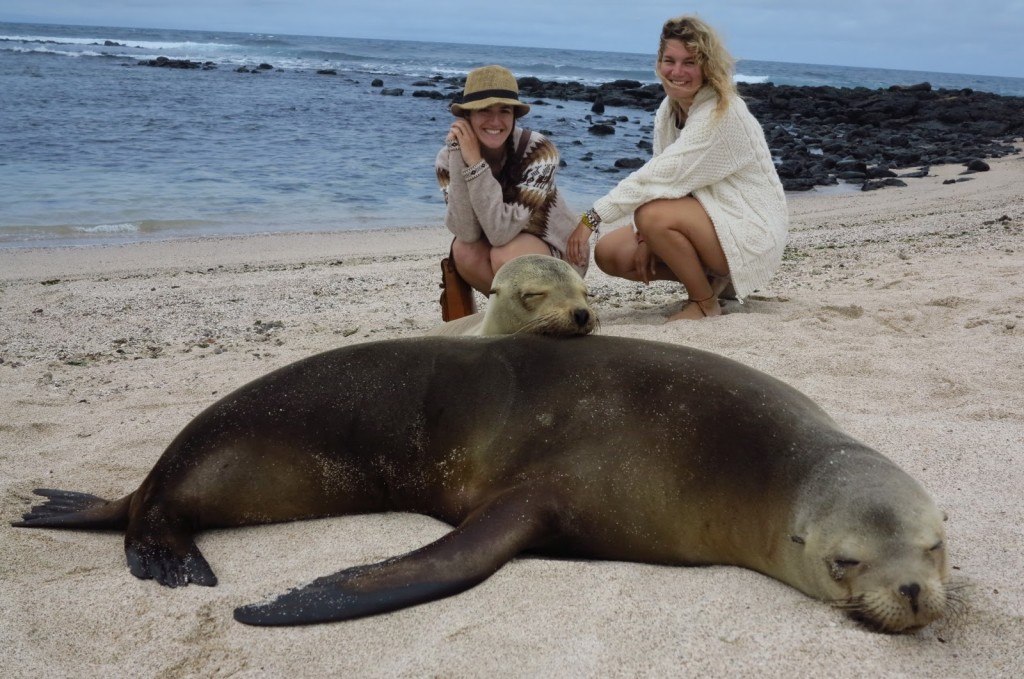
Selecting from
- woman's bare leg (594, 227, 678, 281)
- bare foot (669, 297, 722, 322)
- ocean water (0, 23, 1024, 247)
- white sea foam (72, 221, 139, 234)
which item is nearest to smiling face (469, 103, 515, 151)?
woman's bare leg (594, 227, 678, 281)

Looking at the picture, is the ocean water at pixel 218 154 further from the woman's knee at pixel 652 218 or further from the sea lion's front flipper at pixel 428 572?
the sea lion's front flipper at pixel 428 572

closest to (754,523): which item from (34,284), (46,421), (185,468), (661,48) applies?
(185,468)

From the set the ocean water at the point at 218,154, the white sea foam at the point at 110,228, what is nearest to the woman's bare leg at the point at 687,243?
the ocean water at the point at 218,154

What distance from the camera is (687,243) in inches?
233

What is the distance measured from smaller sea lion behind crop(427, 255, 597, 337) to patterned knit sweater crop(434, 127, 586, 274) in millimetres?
1440

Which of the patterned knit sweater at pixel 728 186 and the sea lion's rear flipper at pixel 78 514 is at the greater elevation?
the patterned knit sweater at pixel 728 186

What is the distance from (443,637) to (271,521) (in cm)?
112

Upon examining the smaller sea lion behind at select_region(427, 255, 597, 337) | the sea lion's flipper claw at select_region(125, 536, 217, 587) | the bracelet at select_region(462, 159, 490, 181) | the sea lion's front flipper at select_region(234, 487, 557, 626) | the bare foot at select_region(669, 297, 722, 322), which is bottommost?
the sea lion's flipper claw at select_region(125, 536, 217, 587)

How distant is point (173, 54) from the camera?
60.1 meters

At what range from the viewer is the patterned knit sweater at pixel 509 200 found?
5.57 meters

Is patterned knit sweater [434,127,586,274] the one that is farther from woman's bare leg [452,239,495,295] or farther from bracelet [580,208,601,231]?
bracelet [580,208,601,231]

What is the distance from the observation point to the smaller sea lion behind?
11.8 feet

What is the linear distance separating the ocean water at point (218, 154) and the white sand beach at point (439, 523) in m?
3.53

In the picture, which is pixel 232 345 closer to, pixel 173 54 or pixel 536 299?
pixel 536 299
